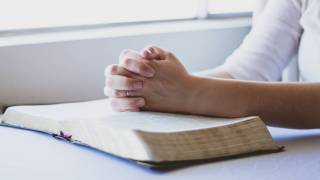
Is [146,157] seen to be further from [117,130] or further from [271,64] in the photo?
[271,64]

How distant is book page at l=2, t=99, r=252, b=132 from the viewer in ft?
2.50

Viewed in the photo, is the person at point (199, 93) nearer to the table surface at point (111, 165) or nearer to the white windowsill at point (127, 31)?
the table surface at point (111, 165)

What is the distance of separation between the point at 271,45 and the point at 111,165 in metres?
0.61

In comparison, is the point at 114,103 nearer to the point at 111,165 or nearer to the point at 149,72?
the point at 149,72

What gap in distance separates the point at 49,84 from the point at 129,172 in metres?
0.49

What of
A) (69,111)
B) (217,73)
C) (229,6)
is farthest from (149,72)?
(229,6)

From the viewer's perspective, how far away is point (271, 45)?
1237mm

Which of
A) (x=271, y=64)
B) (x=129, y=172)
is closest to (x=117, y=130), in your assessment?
(x=129, y=172)

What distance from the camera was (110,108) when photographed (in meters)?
0.95

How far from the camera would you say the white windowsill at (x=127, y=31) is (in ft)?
3.75

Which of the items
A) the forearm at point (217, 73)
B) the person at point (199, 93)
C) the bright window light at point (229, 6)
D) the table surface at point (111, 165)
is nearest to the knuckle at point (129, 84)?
the person at point (199, 93)

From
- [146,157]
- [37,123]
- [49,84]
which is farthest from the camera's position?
[49,84]

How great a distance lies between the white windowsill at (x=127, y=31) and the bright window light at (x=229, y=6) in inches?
1.5

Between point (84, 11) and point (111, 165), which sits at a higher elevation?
point (84, 11)
